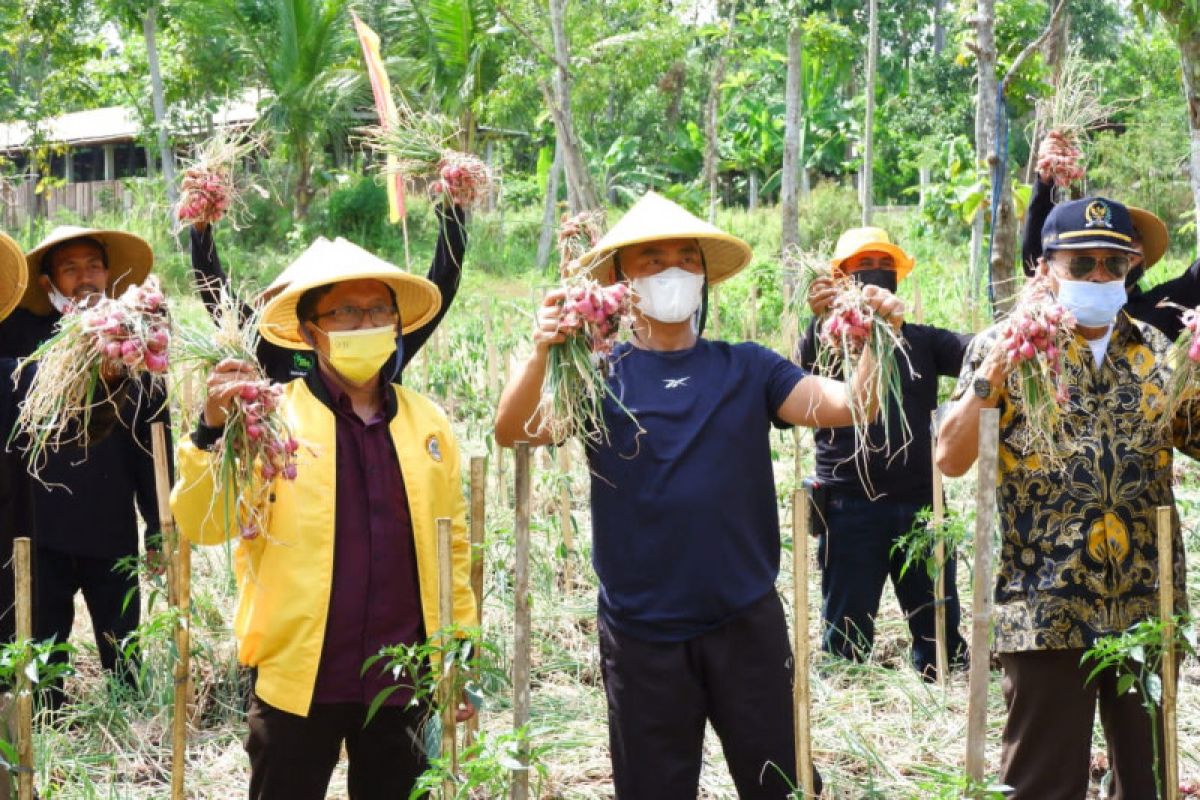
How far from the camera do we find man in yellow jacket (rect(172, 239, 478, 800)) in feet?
9.11

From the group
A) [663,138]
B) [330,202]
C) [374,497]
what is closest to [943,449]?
[374,497]

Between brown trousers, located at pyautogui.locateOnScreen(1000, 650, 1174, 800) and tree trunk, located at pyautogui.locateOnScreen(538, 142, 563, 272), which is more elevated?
tree trunk, located at pyautogui.locateOnScreen(538, 142, 563, 272)

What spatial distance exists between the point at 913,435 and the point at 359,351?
215 cm

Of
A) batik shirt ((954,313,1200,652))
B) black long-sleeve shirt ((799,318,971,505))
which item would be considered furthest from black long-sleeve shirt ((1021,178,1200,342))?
batik shirt ((954,313,1200,652))

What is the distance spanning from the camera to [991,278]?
6230 millimetres

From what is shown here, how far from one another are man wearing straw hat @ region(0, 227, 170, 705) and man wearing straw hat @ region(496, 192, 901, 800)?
1.56 m

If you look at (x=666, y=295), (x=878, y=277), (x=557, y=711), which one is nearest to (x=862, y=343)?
(x=666, y=295)

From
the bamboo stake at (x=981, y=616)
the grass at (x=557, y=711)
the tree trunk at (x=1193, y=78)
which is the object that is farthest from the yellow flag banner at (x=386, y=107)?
the tree trunk at (x=1193, y=78)

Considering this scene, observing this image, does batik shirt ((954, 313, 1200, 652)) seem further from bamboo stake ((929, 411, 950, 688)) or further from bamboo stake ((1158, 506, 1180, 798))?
bamboo stake ((929, 411, 950, 688))

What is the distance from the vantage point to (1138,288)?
3.96 metres

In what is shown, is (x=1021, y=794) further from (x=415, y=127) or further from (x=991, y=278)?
(x=991, y=278)

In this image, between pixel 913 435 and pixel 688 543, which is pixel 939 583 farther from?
pixel 688 543

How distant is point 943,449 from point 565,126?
739 centimetres

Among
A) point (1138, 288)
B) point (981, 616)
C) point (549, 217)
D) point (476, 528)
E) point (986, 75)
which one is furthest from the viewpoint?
point (549, 217)
